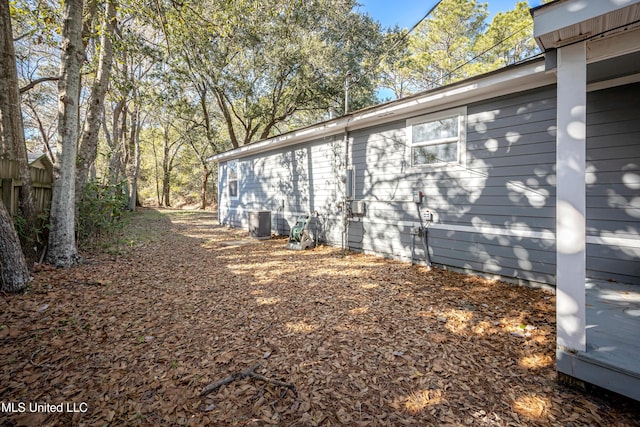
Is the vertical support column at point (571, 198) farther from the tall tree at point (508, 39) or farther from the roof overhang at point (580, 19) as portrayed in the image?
the tall tree at point (508, 39)

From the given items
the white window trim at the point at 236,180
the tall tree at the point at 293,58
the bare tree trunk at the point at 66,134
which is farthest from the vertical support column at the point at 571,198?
the white window trim at the point at 236,180

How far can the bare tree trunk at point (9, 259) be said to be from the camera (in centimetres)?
318

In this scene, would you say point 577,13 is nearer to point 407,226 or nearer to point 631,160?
point 631,160

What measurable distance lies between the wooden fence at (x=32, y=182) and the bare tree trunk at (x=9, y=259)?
968 mm

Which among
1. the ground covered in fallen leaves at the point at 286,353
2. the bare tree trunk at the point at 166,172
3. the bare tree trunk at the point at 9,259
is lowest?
the ground covered in fallen leaves at the point at 286,353

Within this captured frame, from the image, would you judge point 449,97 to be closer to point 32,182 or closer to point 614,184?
point 614,184

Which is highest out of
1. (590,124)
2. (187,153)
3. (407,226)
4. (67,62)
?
(187,153)

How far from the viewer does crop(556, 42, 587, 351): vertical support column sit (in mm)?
1905

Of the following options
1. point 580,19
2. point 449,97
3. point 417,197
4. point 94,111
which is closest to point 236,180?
point 94,111

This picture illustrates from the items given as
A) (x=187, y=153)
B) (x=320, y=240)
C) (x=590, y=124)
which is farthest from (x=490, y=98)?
(x=187, y=153)

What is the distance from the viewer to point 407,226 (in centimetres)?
537

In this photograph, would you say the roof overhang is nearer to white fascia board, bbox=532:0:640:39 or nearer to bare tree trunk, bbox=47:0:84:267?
white fascia board, bbox=532:0:640:39

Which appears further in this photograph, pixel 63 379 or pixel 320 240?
pixel 320 240

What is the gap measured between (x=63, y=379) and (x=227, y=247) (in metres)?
5.10
